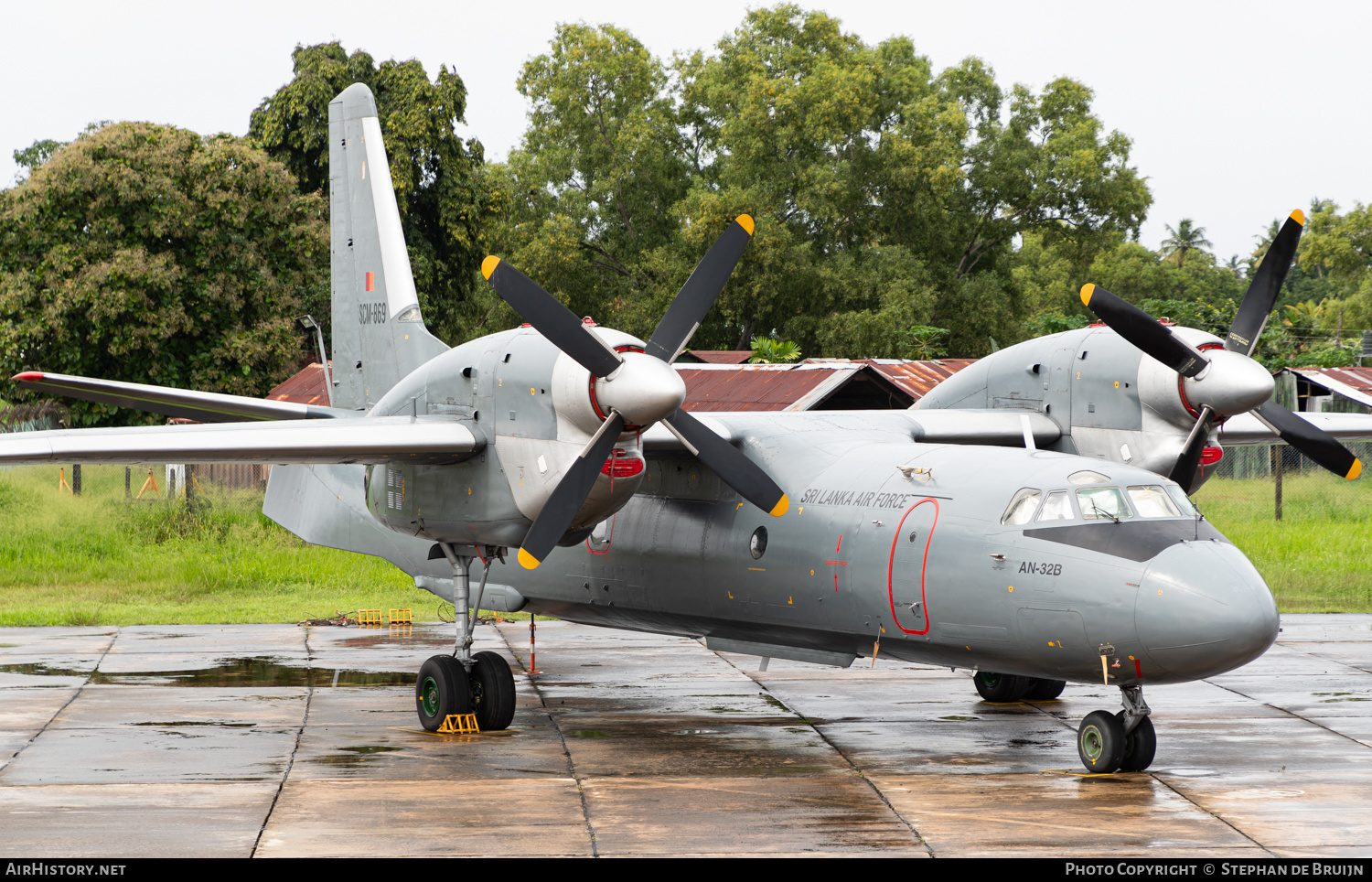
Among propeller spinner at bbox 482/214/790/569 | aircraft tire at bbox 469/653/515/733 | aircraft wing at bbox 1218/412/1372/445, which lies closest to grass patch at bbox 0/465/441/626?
aircraft tire at bbox 469/653/515/733

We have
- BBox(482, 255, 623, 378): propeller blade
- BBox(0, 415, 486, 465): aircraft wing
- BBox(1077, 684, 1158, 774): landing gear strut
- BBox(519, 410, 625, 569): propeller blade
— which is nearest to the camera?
BBox(1077, 684, 1158, 774): landing gear strut

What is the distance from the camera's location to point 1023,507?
11.6m

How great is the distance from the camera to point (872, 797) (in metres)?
11.3

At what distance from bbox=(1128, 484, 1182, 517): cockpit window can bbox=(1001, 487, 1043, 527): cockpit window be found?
735mm

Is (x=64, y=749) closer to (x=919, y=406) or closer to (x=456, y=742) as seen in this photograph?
(x=456, y=742)

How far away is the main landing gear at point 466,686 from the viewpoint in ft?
47.0

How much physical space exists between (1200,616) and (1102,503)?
1291 millimetres

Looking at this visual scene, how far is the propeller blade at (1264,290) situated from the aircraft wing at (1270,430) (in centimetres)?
177

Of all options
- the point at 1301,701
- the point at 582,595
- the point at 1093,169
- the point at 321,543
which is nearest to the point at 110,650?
the point at 321,543

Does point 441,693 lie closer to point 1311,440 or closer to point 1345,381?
point 1311,440

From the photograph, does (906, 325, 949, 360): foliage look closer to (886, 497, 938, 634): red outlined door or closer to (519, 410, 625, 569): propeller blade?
(886, 497, 938, 634): red outlined door

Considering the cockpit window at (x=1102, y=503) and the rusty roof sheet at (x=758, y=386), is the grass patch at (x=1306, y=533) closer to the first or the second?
the rusty roof sheet at (x=758, y=386)

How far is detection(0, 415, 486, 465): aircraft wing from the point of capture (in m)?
12.6
